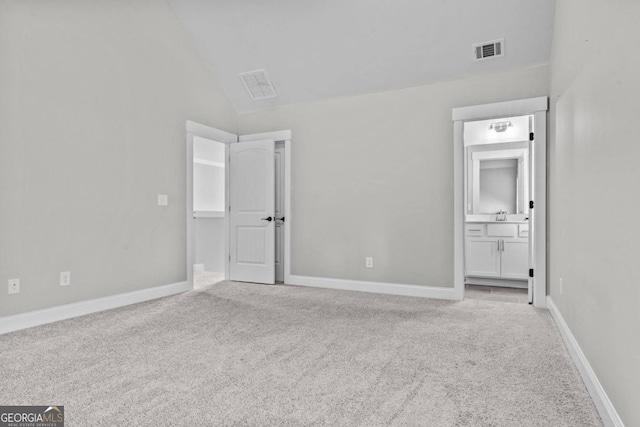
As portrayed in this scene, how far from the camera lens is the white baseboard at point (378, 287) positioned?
13.2 ft

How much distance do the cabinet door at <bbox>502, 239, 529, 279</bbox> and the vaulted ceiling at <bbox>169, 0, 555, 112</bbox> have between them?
2.33 meters

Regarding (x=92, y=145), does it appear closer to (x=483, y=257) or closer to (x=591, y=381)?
(x=591, y=381)

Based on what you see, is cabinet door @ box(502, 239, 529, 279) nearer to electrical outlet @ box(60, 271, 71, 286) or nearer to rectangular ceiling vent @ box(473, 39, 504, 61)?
rectangular ceiling vent @ box(473, 39, 504, 61)

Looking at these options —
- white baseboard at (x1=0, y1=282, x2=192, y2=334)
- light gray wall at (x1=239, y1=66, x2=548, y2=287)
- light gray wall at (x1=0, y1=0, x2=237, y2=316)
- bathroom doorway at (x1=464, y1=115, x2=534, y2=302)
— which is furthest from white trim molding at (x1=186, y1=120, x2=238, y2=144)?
bathroom doorway at (x1=464, y1=115, x2=534, y2=302)

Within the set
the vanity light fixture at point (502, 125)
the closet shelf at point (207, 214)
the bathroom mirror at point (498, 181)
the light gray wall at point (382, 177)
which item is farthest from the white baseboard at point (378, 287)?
the vanity light fixture at point (502, 125)

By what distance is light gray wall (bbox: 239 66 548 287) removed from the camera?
4039 millimetres

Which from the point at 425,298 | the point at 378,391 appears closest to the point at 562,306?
the point at 425,298

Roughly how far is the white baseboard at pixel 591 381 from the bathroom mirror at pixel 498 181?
9.39 ft

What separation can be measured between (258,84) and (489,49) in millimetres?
2681

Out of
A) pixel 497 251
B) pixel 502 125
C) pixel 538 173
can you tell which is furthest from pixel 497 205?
pixel 538 173

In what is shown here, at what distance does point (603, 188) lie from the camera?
177 cm

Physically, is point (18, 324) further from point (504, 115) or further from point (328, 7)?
point (504, 115)

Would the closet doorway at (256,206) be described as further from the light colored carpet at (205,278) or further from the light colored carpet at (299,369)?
the light colored carpet at (299,369)

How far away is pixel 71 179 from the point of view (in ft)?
10.7
